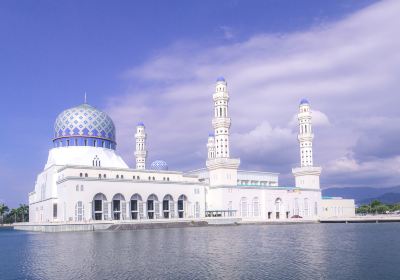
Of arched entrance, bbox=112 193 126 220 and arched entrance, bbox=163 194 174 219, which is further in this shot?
arched entrance, bbox=163 194 174 219

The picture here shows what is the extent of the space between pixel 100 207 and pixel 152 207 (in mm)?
9247

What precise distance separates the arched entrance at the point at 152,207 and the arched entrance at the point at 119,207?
15.3ft

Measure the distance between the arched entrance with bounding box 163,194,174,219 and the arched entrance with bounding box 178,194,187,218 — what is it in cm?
199

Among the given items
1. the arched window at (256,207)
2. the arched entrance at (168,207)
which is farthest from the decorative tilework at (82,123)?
the arched window at (256,207)

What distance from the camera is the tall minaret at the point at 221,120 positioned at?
7594 cm

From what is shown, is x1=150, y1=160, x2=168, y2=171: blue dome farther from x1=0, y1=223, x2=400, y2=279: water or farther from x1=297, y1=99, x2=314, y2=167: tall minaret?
x1=0, y1=223, x2=400, y2=279: water

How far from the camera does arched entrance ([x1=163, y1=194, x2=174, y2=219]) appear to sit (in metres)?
72.3

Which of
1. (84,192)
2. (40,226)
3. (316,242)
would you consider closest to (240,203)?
(84,192)

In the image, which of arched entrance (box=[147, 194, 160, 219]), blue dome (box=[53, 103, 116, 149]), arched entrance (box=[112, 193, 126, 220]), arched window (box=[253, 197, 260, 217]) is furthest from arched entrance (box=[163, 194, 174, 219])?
arched window (box=[253, 197, 260, 217])

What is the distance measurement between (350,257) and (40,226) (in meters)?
47.7

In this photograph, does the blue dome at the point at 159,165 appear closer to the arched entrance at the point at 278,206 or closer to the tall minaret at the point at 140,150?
the tall minaret at the point at 140,150

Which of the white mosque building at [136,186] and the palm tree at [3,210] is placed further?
the palm tree at [3,210]

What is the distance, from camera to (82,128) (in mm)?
73375

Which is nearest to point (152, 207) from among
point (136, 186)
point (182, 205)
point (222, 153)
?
point (136, 186)
